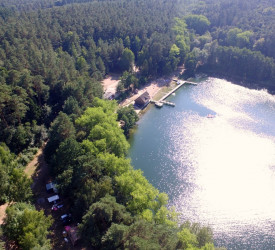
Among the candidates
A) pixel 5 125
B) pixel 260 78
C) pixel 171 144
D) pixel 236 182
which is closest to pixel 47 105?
pixel 5 125

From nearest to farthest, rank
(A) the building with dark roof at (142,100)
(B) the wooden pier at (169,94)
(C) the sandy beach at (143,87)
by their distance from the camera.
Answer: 1. (A) the building with dark roof at (142,100)
2. (B) the wooden pier at (169,94)
3. (C) the sandy beach at (143,87)

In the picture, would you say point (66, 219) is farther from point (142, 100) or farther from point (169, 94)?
point (169, 94)

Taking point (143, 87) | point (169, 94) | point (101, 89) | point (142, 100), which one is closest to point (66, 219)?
point (101, 89)

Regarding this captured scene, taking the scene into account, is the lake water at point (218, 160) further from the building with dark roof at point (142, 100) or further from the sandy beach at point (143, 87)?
the sandy beach at point (143, 87)

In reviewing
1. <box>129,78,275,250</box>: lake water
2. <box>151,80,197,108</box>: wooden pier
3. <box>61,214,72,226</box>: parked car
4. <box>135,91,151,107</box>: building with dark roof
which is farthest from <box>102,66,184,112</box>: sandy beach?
<box>61,214,72,226</box>: parked car

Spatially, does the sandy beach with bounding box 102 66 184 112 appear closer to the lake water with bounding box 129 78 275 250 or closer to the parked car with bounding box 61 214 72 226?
the lake water with bounding box 129 78 275 250

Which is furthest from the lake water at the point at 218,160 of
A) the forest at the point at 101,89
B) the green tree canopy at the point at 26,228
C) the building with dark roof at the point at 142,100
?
the green tree canopy at the point at 26,228

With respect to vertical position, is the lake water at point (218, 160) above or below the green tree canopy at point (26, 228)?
below
